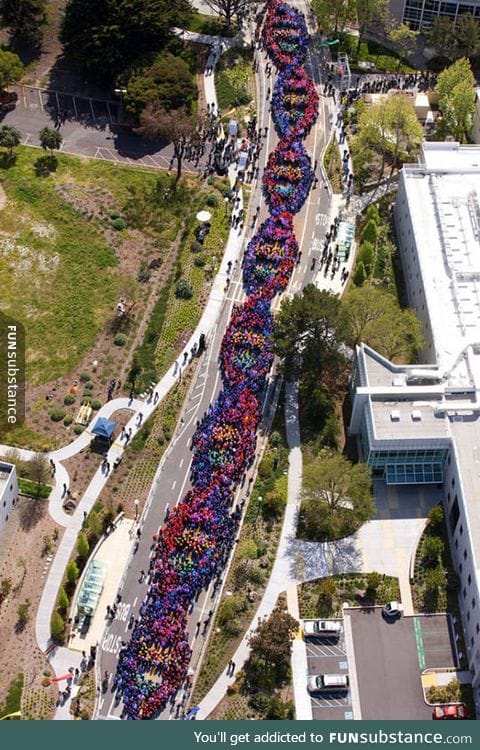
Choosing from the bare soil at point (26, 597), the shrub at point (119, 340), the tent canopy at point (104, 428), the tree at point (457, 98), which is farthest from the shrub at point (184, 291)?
the tree at point (457, 98)

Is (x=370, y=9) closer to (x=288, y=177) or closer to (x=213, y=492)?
(x=288, y=177)

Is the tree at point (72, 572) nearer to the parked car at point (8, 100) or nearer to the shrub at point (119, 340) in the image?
the shrub at point (119, 340)

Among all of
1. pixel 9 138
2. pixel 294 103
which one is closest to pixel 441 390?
pixel 294 103

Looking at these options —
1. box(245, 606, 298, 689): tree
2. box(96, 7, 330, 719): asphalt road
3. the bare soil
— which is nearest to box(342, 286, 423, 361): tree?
box(96, 7, 330, 719): asphalt road

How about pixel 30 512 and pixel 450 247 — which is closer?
pixel 30 512

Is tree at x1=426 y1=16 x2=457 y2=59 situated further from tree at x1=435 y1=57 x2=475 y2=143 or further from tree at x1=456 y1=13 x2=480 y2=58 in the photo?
tree at x1=435 y1=57 x2=475 y2=143
